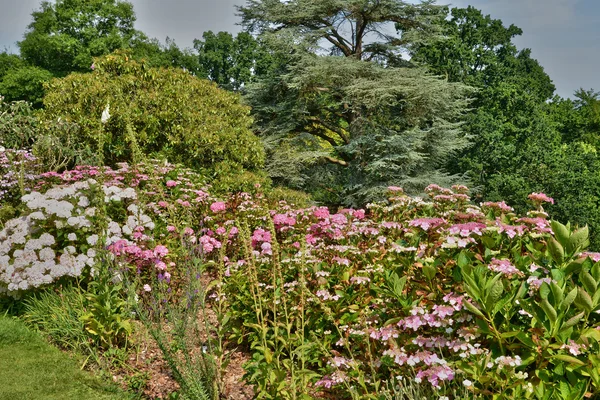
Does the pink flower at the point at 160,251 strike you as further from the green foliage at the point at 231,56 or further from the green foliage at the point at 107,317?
the green foliage at the point at 231,56

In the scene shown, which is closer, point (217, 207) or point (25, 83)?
point (217, 207)

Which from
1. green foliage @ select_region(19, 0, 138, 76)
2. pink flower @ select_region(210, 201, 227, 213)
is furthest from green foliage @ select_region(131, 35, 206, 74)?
pink flower @ select_region(210, 201, 227, 213)

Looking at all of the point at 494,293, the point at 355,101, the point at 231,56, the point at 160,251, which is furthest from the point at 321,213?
the point at 231,56

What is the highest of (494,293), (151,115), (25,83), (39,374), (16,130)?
(25,83)

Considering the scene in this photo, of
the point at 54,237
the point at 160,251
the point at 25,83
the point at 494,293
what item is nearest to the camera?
the point at 494,293

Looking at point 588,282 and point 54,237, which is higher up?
point 588,282

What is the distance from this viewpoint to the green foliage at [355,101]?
36.9ft

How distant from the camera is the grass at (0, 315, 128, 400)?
11.7ft

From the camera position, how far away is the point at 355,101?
11531mm

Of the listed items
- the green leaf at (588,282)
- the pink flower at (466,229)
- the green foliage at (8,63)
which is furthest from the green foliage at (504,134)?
the green foliage at (8,63)

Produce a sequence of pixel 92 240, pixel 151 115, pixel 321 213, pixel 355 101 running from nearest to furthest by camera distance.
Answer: pixel 92 240 < pixel 321 213 < pixel 151 115 < pixel 355 101

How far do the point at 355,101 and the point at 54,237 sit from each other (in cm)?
813

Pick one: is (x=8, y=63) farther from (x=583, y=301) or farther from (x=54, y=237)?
(x=583, y=301)

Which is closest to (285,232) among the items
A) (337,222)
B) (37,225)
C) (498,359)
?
(337,222)
